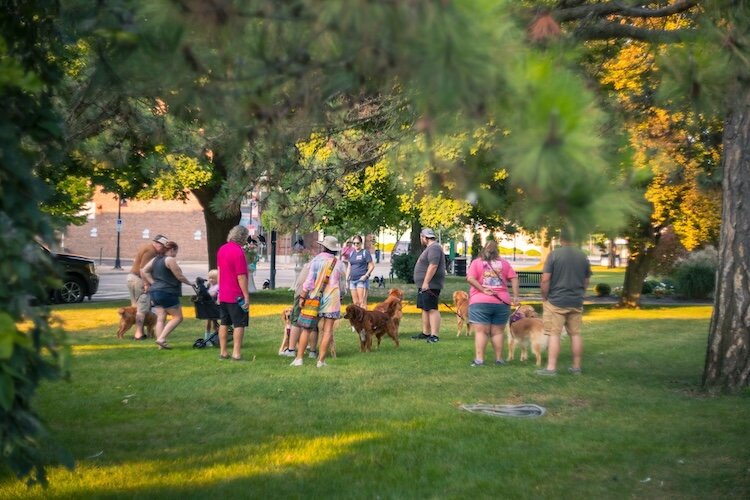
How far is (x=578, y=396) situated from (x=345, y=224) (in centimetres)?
1959

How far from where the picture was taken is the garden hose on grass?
1048 centimetres

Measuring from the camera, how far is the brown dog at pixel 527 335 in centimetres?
1488

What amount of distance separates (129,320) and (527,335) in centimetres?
A: 742

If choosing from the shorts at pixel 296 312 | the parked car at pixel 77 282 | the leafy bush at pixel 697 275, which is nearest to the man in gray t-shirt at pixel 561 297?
the shorts at pixel 296 312

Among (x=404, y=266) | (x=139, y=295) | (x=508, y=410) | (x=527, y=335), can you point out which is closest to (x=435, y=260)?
(x=527, y=335)

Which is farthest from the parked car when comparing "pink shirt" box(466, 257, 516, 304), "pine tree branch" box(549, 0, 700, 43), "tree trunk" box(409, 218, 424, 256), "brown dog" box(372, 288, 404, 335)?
"pine tree branch" box(549, 0, 700, 43)

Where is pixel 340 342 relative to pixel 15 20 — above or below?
below

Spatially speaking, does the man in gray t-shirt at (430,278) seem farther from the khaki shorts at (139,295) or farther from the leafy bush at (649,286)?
the leafy bush at (649,286)

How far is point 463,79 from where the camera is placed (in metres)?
3.44

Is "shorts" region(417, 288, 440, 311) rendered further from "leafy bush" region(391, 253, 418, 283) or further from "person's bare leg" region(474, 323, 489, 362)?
"leafy bush" region(391, 253, 418, 283)

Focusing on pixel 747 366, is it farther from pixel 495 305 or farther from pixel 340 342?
pixel 340 342

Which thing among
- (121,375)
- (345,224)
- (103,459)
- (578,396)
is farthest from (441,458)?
(345,224)

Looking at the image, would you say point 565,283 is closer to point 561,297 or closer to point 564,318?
point 561,297

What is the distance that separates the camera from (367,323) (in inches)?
Result: 647
